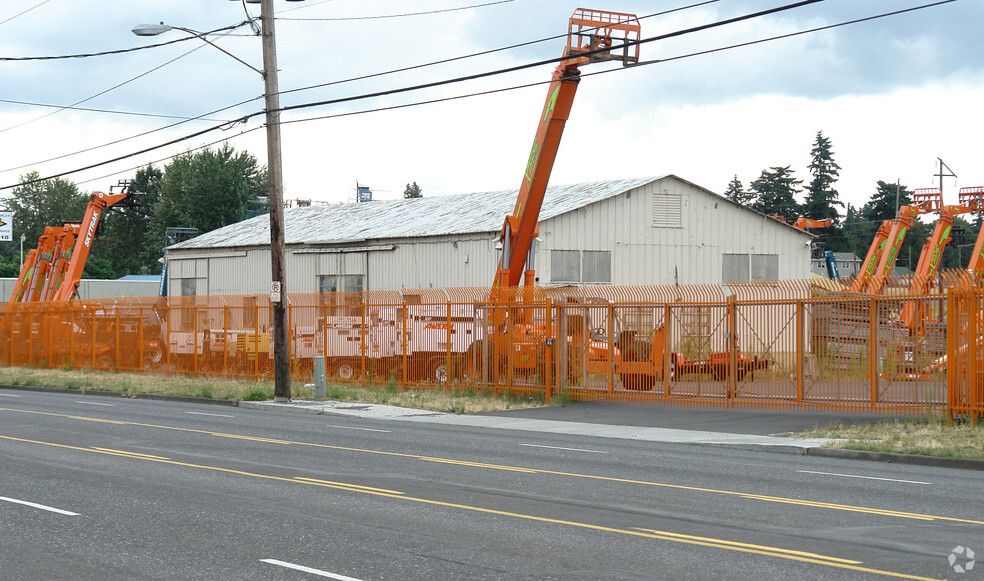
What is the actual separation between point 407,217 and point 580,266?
34.8ft

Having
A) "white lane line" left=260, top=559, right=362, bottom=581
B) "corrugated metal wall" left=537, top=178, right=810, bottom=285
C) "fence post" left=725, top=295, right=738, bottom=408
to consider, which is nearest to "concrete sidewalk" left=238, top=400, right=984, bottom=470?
"fence post" left=725, top=295, right=738, bottom=408

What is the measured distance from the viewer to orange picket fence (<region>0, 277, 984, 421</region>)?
2006cm

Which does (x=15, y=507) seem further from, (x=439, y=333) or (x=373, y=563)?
(x=439, y=333)

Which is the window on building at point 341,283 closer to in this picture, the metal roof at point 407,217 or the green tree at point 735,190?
the metal roof at point 407,217

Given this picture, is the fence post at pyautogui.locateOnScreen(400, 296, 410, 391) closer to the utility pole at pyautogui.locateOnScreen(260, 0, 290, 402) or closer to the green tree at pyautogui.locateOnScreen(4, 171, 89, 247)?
the utility pole at pyautogui.locateOnScreen(260, 0, 290, 402)

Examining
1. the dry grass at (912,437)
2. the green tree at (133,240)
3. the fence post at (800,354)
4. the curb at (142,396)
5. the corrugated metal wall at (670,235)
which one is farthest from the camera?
the green tree at (133,240)

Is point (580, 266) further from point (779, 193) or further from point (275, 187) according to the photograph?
point (779, 193)

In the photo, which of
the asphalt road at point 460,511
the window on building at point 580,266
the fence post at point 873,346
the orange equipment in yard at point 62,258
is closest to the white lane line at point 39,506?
the asphalt road at point 460,511

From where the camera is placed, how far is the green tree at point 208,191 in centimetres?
9381

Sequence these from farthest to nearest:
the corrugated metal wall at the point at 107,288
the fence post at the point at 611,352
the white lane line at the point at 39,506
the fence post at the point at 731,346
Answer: the corrugated metal wall at the point at 107,288 → the fence post at the point at 611,352 → the fence post at the point at 731,346 → the white lane line at the point at 39,506

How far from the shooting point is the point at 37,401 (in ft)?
87.8

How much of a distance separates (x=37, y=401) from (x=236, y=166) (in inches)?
2803

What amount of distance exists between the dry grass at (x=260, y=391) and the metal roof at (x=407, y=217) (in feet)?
33.4

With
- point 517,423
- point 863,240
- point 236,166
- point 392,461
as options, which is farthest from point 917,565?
point 863,240
